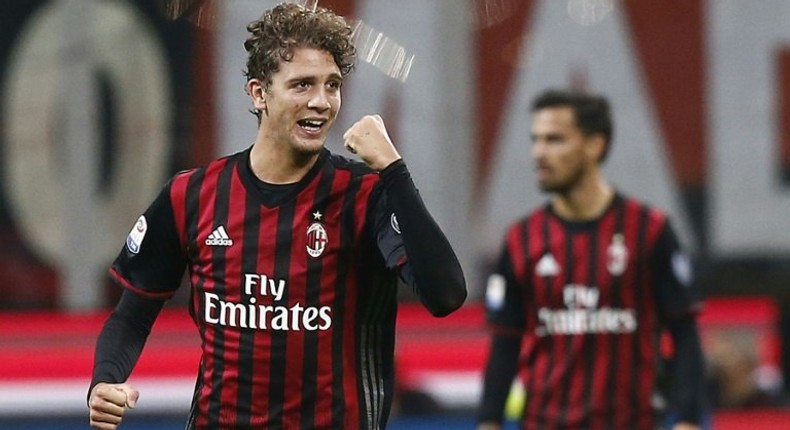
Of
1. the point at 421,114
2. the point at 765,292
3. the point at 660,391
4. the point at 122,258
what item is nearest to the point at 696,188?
the point at 765,292

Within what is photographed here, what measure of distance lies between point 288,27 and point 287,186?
1.21ft

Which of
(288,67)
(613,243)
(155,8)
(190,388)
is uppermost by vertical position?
(155,8)

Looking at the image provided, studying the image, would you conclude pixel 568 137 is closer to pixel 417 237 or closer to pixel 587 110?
pixel 587 110

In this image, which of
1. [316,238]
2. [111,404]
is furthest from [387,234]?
[111,404]

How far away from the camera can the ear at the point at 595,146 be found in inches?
249

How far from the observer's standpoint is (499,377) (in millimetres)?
6066

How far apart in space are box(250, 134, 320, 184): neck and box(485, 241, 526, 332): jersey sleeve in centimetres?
194

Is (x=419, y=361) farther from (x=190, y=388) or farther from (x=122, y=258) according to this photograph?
(x=122, y=258)

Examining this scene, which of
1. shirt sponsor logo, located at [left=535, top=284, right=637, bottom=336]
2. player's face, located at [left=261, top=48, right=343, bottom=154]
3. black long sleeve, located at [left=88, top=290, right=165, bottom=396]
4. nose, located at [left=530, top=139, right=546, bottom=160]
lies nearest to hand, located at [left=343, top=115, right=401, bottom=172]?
player's face, located at [left=261, top=48, right=343, bottom=154]

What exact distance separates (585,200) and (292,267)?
220 centimetres

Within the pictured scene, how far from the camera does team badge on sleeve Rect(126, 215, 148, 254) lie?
4328 mm

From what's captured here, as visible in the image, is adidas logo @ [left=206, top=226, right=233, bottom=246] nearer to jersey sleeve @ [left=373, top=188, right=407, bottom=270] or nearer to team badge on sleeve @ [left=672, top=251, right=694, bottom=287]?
jersey sleeve @ [left=373, top=188, right=407, bottom=270]

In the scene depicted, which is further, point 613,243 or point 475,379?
point 475,379

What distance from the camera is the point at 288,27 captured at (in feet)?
13.7
